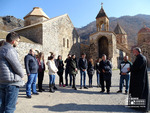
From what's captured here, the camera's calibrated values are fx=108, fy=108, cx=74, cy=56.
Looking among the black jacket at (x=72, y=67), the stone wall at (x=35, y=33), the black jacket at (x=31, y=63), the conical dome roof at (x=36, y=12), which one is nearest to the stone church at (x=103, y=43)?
the stone wall at (x=35, y=33)

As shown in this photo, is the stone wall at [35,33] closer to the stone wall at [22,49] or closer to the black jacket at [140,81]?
the stone wall at [22,49]

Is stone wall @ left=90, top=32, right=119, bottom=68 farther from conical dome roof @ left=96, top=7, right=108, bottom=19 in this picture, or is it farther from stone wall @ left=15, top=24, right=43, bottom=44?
stone wall @ left=15, top=24, right=43, bottom=44

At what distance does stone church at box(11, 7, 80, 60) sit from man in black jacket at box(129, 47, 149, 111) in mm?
12996

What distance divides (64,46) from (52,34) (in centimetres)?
349

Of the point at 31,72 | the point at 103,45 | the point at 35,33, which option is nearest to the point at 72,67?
the point at 31,72

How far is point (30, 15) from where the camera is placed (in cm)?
2242

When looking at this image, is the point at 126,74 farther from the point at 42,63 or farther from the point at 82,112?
the point at 42,63

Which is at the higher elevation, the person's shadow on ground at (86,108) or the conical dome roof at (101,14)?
the conical dome roof at (101,14)

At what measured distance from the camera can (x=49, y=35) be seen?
55.4 feet

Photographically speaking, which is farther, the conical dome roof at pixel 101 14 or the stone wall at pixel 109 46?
the conical dome roof at pixel 101 14

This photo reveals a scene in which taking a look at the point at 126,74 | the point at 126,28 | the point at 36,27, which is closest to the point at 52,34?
the point at 36,27

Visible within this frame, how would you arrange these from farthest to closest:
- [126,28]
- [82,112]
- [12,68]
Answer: [126,28] < [82,112] < [12,68]

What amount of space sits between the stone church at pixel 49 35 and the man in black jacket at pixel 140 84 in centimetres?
1300

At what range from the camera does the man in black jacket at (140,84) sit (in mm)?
3302
